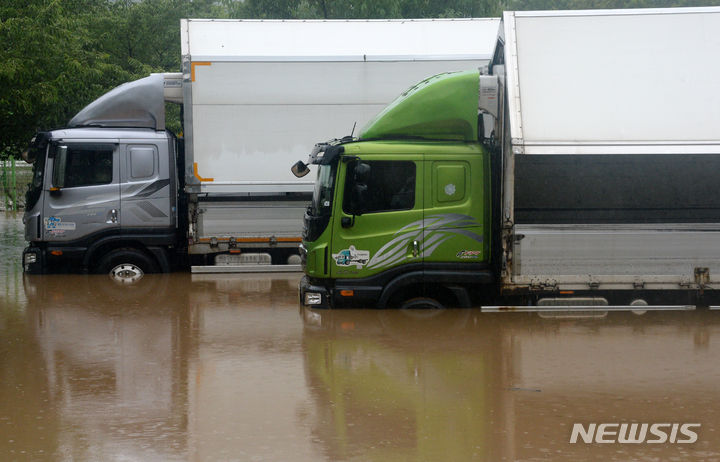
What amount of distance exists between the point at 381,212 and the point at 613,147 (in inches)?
104

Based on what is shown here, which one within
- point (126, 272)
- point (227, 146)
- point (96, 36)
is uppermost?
point (96, 36)

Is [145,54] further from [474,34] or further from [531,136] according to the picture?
[531,136]

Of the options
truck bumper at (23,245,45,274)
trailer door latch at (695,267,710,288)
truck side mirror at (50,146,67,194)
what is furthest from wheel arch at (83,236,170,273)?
trailer door latch at (695,267,710,288)

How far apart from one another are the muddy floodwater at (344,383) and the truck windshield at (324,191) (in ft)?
4.27

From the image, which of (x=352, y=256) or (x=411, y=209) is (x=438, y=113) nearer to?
(x=411, y=209)

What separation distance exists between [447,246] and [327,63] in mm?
4911

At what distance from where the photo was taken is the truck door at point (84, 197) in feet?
46.5

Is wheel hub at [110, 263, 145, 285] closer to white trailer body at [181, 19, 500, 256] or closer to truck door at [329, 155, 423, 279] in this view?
white trailer body at [181, 19, 500, 256]

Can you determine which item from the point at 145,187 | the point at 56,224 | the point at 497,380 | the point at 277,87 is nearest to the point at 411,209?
the point at 497,380

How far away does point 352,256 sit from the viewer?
10.6 metres

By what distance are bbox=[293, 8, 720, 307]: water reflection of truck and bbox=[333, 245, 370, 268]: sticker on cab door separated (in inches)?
2.5

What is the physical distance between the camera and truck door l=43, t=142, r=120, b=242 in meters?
14.2

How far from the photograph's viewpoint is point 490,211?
10.6 metres
